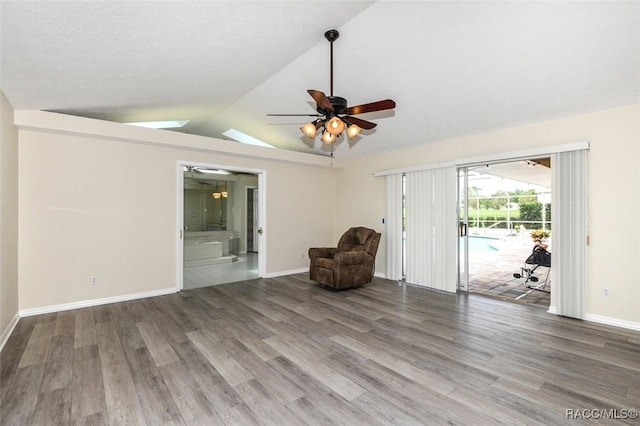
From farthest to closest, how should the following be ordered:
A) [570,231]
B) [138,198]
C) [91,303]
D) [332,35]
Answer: [138,198] < [91,303] < [570,231] < [332,35]

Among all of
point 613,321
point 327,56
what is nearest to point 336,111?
point 327,56

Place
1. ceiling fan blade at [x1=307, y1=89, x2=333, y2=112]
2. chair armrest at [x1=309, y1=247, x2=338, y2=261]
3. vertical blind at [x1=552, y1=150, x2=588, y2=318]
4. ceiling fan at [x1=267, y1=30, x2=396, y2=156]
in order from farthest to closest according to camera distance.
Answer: chair armrest at [x1=309, y1=247, x2=338, y2=261], vertical blind at [x1=552, y1=150, x2=588, y2=318], ceiling fan at [x1=267, y1=30, x2=396, y2=156], ceiling fan blade at [x1=307, y1=89, x2=333, y2=112]

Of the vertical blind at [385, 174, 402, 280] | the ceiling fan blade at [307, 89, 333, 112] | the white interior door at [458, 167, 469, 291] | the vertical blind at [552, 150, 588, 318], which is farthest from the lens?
the vertical blind at [385, 174, 402, 280]

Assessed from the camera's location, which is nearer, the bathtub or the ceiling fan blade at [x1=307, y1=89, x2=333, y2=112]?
the ceiling fan blade at [x1=307, y1=89, x2=333, y2=112]

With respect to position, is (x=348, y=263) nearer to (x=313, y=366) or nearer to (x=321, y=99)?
(x=313, y=366)

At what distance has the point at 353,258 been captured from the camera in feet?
Result: 16.0

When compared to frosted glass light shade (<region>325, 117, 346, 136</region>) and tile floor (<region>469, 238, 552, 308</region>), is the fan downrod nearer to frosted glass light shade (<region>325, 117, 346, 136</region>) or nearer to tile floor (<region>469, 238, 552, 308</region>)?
frosted glass light shade (<region>325, 117, 346, 136</region>)

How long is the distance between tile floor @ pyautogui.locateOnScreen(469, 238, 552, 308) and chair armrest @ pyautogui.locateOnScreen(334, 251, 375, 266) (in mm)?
1806

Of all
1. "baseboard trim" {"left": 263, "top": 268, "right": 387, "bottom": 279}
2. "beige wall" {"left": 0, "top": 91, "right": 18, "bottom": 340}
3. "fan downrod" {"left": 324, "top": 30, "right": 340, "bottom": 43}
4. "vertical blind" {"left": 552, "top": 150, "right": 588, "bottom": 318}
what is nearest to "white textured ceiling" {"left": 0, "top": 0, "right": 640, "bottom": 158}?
"fan downrod" {"left": 324, "top": 30, "right": 340, "bottom": 43}

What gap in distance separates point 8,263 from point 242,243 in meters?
6.12

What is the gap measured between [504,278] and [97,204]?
7228 mm

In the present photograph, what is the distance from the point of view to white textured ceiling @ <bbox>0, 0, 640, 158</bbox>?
2229mm

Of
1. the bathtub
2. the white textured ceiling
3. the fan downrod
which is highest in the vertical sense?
the fan downrod

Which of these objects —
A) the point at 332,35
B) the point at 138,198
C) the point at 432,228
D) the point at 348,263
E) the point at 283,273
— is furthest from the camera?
the point at 283,273
